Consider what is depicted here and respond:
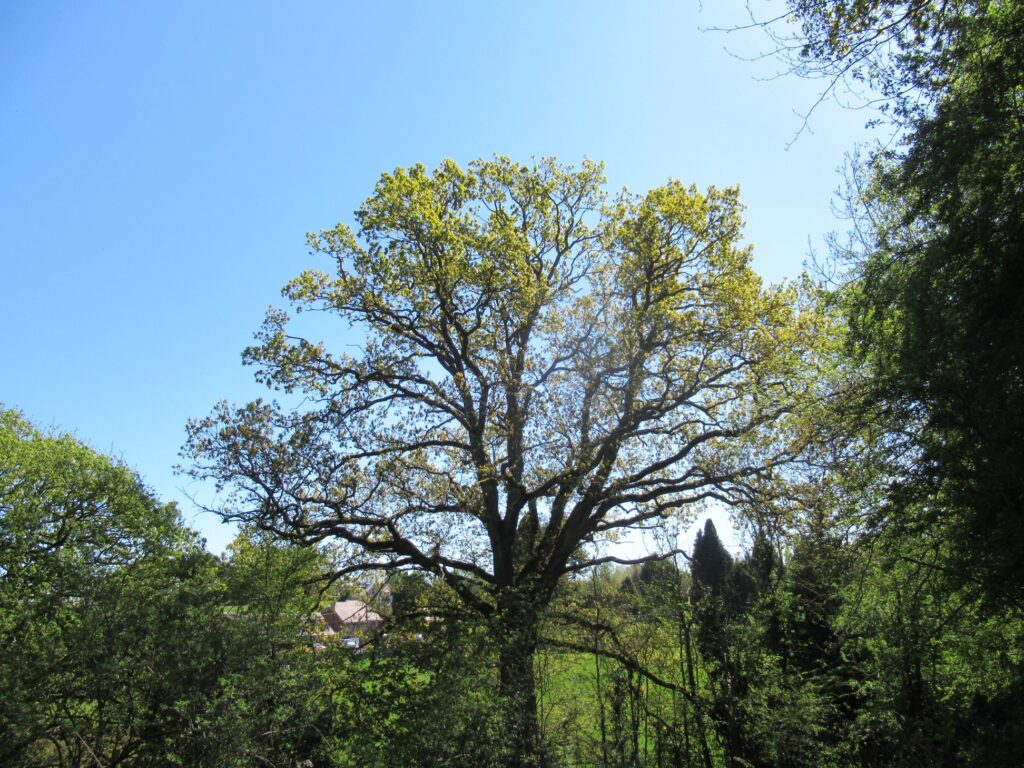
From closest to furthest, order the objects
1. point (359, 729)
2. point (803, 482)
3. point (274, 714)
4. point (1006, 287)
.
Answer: point (1006, 287)
point (274, 714)
point (359, 729)
point (803, 482)

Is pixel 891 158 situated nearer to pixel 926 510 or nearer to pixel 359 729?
pixel 926 510

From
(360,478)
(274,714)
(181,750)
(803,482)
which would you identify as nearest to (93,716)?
(181,750)

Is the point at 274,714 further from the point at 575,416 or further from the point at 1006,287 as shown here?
the point at 1006,287

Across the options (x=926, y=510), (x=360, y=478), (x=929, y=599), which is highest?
(x=360, y=478)

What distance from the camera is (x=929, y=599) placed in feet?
20.4

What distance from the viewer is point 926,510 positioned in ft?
16.2

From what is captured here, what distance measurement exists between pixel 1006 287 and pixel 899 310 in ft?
2.64

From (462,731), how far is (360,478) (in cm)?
570

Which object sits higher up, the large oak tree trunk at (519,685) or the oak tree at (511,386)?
the oak tree at (511,386)

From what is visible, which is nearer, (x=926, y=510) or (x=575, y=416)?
(x=926, y=510)

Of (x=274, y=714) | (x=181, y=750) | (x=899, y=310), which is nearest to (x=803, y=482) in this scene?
(x=899, y=310)

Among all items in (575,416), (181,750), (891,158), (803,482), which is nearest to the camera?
(891,158)

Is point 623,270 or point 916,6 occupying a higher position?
point 623,270

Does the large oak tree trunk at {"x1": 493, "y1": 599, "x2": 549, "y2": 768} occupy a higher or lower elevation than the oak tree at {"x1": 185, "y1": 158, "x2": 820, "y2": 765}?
lower
